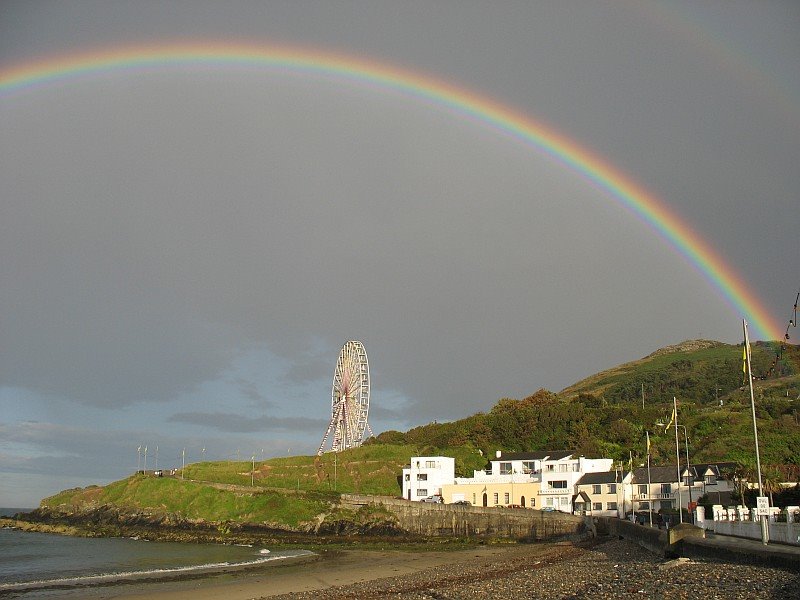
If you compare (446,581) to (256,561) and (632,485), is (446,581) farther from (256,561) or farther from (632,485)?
(632,485)

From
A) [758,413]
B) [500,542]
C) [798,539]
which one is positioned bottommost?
[500,542]

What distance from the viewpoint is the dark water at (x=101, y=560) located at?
40594mm

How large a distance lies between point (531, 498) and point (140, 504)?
168 ft

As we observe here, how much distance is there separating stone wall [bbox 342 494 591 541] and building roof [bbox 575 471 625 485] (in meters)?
10.2

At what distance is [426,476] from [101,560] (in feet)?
140

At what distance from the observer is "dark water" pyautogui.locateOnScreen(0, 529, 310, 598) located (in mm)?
40594

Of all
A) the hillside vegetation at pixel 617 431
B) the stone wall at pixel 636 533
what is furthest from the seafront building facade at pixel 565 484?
the hillside vegetation at pixel 617 431

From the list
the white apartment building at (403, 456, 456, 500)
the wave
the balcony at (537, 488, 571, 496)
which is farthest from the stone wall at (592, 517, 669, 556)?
the wave

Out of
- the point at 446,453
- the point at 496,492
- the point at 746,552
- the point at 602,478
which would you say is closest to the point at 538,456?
the point at 496,492

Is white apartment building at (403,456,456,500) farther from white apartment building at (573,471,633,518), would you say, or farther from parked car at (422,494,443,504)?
white apartment building at (573,471,633,518)

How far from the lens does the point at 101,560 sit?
53.4 meters

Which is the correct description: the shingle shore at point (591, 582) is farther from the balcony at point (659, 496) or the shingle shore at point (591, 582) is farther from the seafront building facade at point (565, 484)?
the seafront building facade at point (565, 484)

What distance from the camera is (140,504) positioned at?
311 ft

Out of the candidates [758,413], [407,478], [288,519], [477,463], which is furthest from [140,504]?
[758,413]
